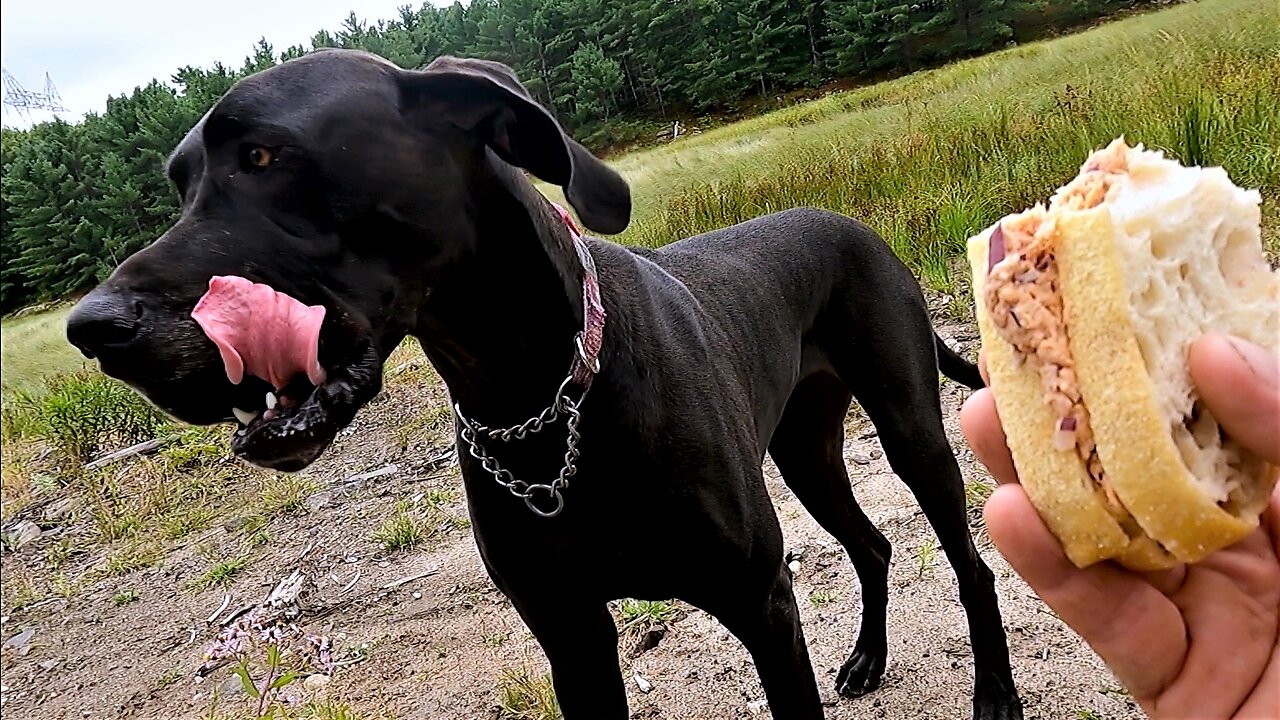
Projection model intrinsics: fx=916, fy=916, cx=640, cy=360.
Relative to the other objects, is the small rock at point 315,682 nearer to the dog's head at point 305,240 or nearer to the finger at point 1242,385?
the dog's head at point 305,240

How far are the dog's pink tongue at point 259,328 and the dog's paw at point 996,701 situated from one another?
209 centimetres

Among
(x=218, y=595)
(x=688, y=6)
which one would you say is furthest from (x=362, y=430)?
(x=688, y=6)

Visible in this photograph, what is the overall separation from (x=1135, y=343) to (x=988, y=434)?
297mm

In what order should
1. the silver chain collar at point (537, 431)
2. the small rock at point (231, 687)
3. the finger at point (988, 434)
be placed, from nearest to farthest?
the finger at point (988, 434)
the silver chain collar at point (537, 431)
the small rock at point (231, 687)

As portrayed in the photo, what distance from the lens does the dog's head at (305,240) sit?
5.06ft

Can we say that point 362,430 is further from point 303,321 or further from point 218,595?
point 303,321

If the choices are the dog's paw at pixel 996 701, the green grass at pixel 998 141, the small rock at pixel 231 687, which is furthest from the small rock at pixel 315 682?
the green grass at pixel 998 141

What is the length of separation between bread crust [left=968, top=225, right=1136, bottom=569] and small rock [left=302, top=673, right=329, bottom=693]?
9.80ft

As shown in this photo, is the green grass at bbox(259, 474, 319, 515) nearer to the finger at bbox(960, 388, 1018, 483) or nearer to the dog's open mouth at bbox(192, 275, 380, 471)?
the dog's open mouth at bbox(192, 275, 380, 471)

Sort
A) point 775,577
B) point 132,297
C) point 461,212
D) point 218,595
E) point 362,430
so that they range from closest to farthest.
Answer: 1. point 132,297
2. point 461,212
3. point 775,577
4. point 218,595
5. point 362,430

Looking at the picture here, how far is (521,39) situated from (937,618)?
524cm

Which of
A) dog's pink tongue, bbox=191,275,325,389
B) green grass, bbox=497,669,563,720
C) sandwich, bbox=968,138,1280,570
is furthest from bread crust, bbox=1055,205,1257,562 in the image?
green grass, bbox=497,669,563,720

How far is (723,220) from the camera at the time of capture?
23.6ft

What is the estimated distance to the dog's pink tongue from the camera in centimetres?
154
